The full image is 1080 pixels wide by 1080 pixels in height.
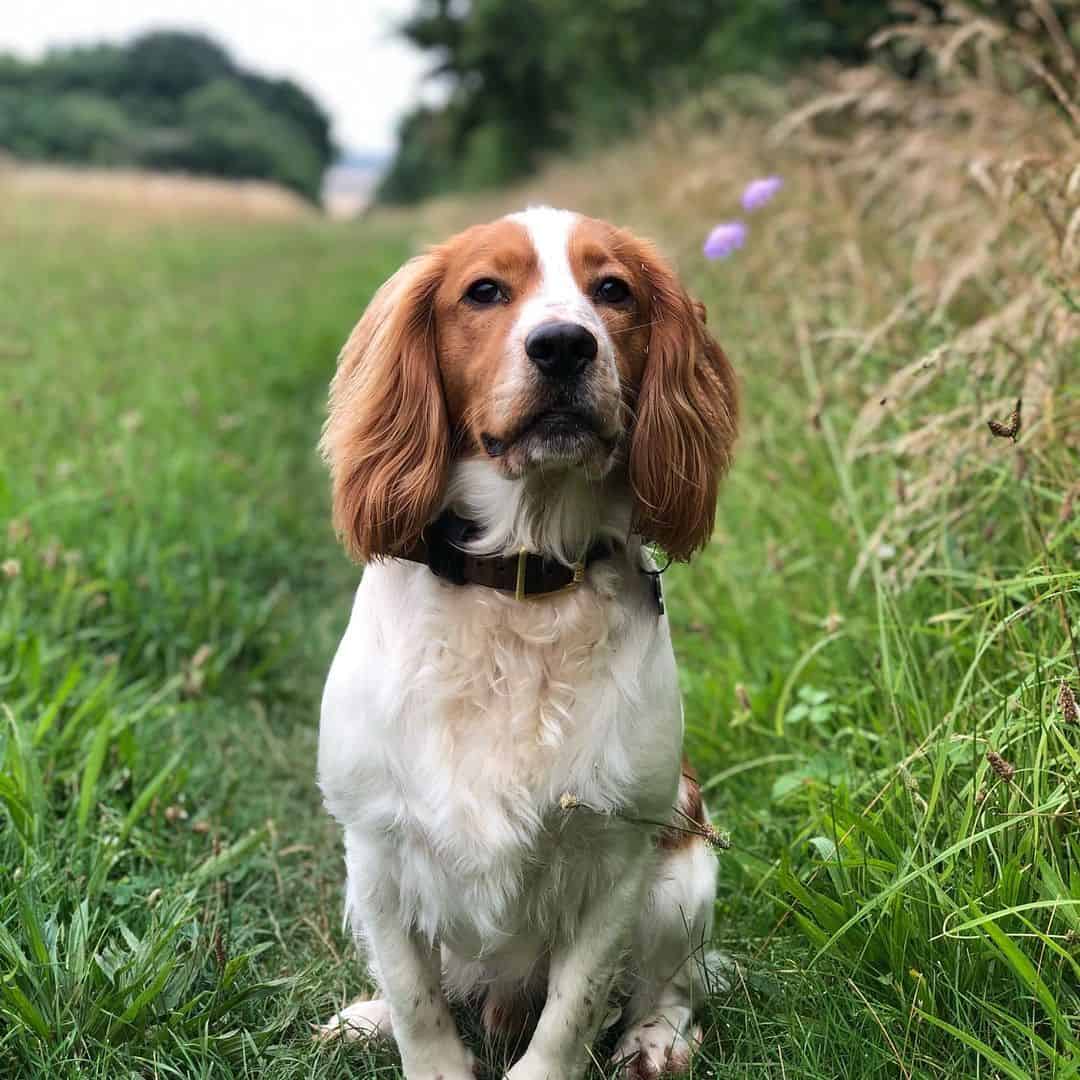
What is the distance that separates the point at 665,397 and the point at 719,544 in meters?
1.98

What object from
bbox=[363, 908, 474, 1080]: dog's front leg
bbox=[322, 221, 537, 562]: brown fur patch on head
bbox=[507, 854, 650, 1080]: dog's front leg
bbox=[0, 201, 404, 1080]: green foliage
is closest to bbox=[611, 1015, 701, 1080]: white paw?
bbox=[507, 854, 650, 1080]: dog's front leg

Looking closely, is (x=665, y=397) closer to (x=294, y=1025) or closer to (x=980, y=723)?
(x=980, y=723)

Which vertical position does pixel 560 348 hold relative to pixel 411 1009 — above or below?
above

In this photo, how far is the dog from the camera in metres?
2.03

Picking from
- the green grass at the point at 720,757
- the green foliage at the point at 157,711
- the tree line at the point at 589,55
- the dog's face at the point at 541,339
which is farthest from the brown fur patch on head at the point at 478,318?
the tree line at the point at 589,55

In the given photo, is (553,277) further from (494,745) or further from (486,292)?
(494,745)

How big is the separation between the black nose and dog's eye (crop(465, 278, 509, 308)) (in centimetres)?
19

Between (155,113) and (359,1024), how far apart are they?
73.4m

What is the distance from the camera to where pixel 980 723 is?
7.34 feet

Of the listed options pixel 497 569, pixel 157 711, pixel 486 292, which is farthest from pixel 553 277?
pixel 157 711

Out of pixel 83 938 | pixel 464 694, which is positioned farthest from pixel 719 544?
pixel 83 938

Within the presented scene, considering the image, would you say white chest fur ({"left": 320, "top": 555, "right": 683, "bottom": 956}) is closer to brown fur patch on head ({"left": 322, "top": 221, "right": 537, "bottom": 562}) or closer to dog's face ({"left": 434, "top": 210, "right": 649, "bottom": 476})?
brown fur patch on head ({"left": 322, "top": 221, "right": 537, "bottom": 562})

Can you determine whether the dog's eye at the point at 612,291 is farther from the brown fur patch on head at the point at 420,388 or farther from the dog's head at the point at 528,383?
the brown fur patch on head at the point at 420,388

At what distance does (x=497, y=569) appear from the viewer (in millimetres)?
2148
